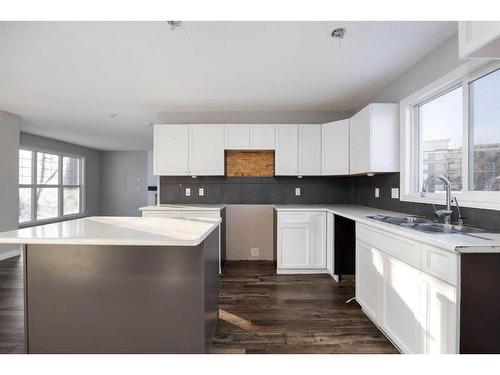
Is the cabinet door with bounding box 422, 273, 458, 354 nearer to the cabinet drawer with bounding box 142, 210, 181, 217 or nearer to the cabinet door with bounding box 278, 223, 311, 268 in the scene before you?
the cabinet door with bounding box 278, 223, 311, 268

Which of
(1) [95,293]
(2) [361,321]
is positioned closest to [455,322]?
(2) [361,321]

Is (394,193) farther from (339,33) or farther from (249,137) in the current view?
(249,137)

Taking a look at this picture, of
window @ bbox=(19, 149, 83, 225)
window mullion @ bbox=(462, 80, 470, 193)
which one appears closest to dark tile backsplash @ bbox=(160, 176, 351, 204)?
window mullion @ bbox=(462, 80, 470, 193)

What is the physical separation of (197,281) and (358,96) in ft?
10.5

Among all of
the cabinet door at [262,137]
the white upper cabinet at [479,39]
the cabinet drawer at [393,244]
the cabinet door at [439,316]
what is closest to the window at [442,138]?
the cabinet drawer at [393,244]

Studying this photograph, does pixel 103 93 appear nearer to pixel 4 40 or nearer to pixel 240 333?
pixel 4 40

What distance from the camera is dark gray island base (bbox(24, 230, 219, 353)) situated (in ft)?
5.08

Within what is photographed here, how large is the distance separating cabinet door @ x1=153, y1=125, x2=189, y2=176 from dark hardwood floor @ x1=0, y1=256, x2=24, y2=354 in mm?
2069

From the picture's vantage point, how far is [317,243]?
343cm

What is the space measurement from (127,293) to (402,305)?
1.73 meters

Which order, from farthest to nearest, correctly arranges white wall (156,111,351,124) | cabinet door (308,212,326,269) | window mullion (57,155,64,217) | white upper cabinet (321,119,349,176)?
window mullion (57,155,64,217) < white wall (156,111,351,124) < white upper cabinet (321,119,349,176) < cabinet door (308,212,326,269)

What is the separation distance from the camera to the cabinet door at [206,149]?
153 inches

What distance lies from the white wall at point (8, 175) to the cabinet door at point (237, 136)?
3593mm

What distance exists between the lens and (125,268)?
1.55m
